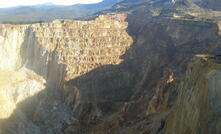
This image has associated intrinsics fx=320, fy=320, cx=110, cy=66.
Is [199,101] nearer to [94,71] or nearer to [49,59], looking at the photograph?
[94,71]

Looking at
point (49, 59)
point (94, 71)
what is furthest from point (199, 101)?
point (49, 59)

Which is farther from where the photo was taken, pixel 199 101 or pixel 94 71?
pixel 94 71

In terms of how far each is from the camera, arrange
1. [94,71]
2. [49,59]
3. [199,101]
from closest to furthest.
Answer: [199,101] → [49,59] → [94,71]

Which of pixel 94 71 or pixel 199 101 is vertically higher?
pixel 199 101

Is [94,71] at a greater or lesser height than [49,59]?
lesser

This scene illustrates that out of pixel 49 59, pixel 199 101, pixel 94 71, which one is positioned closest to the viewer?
pixel 199 101

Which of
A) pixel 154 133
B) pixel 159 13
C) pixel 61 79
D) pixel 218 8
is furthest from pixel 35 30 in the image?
pixel 218 8

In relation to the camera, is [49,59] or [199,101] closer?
[199,101]

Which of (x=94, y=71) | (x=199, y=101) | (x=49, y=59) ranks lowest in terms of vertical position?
(x=94, y=71)

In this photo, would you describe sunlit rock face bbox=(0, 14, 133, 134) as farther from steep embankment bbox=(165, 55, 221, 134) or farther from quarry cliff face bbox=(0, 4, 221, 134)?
steep embankment bbox=(165, 55, 221, 134)

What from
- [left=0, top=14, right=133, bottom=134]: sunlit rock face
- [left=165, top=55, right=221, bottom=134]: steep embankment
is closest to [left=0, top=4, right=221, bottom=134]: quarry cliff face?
[left=0, top=14, right=133, bottom=134]: sunlit rock face
